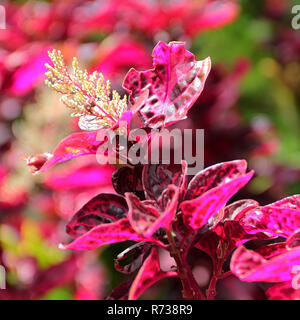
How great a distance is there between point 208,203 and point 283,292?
5.0 inches

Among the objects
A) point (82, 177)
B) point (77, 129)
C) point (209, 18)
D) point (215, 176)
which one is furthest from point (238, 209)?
point (209, 18)

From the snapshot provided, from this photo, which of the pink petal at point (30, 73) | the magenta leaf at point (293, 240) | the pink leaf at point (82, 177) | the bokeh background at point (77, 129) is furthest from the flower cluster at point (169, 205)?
the pink petal at point (30, 73)

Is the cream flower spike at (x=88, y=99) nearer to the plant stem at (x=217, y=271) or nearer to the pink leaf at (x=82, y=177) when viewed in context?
the plant stem at (x=217, y=271)

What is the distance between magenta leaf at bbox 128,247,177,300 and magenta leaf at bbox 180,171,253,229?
4 centimetres

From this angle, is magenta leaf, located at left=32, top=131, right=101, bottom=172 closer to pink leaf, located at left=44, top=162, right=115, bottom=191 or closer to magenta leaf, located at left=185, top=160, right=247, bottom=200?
magenta leaf, located at left=185, top=160, right=247, bottom=200

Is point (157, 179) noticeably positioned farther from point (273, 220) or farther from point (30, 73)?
point (30, 73)

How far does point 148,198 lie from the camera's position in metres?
0.45

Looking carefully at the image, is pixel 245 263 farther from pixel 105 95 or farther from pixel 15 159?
pixel 15 159

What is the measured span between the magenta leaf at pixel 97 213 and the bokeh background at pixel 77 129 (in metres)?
0.36

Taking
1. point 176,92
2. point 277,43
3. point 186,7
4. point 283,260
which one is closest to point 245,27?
point 277,43

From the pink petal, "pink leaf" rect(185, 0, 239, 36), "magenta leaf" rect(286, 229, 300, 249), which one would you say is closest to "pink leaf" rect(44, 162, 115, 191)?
the pink petal

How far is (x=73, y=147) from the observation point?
44 centimetres

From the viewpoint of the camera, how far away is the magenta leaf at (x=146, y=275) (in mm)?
399

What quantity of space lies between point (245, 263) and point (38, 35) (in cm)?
109
